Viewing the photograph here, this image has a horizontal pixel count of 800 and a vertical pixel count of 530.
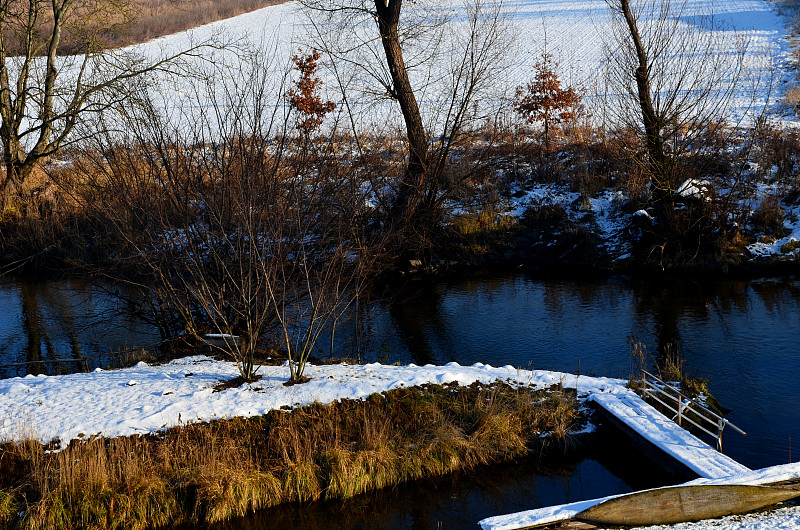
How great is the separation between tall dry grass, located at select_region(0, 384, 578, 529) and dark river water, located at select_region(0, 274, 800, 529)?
10.8 inches

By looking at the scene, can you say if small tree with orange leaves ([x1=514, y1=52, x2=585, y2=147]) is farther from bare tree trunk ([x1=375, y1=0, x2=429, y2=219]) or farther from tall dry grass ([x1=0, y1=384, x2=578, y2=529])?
tall dry grass ([x1=0, y1=384, x2=578, y2=529])

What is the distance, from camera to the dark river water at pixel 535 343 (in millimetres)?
7730

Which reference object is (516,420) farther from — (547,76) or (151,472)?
(547,76)

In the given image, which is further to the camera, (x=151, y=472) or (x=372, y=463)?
(x=372, y=463)

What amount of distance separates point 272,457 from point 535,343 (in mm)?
6346

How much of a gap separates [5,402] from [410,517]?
504cm

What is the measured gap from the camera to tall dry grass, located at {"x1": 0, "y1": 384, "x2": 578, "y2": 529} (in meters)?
7.03

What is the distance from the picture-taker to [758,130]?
71.9 ft

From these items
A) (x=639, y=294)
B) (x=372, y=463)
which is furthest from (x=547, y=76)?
(x=372, y=463)

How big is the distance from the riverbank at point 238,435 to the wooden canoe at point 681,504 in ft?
6.77

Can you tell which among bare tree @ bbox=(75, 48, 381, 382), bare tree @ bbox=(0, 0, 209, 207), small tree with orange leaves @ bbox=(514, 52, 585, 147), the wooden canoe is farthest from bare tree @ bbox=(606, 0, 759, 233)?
the wooden canoe

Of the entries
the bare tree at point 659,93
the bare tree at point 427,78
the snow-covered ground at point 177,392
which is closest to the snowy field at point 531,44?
the bare tree at point 427,78

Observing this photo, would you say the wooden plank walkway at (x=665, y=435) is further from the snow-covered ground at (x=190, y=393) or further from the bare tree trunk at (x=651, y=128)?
the bare tree trunk at (x=651, y=128)

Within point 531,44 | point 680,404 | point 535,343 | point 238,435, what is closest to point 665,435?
point 680,404
